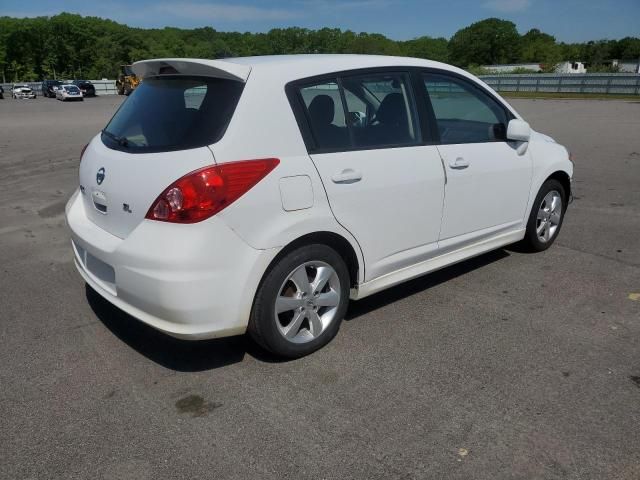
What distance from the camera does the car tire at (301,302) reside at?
10.1 feet

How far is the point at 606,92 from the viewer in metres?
39.8

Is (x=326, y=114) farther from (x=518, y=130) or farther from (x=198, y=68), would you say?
(x=518, y=130)

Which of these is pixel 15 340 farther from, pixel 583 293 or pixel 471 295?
pixel 583 293

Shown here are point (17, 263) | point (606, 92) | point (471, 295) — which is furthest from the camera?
point (606, 92)

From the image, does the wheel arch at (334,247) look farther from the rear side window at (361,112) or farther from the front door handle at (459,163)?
the front door handle at (459,163)

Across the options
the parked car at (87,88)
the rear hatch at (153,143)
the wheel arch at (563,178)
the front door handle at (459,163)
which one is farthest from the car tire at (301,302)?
the parked car at (87,88)

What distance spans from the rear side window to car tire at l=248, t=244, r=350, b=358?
660 mm

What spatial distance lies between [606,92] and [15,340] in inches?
1732

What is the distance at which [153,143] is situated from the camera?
122 inches

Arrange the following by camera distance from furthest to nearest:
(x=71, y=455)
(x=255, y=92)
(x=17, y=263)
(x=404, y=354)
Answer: (x=17, y=263) → (x=404, y=354) → (x=255, y=92) → (x=71, y=455)

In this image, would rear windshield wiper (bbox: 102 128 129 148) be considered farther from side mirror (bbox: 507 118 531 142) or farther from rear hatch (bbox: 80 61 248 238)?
side mirror (bbox: 507 118 531 142)

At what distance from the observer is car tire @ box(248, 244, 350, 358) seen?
306 cm

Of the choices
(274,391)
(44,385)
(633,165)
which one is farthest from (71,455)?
(633,165)

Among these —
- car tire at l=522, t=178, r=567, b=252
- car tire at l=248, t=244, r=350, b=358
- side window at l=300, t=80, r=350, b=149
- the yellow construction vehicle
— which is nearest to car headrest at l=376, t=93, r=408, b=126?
side window at l=300, t=80, r=350, b=149
